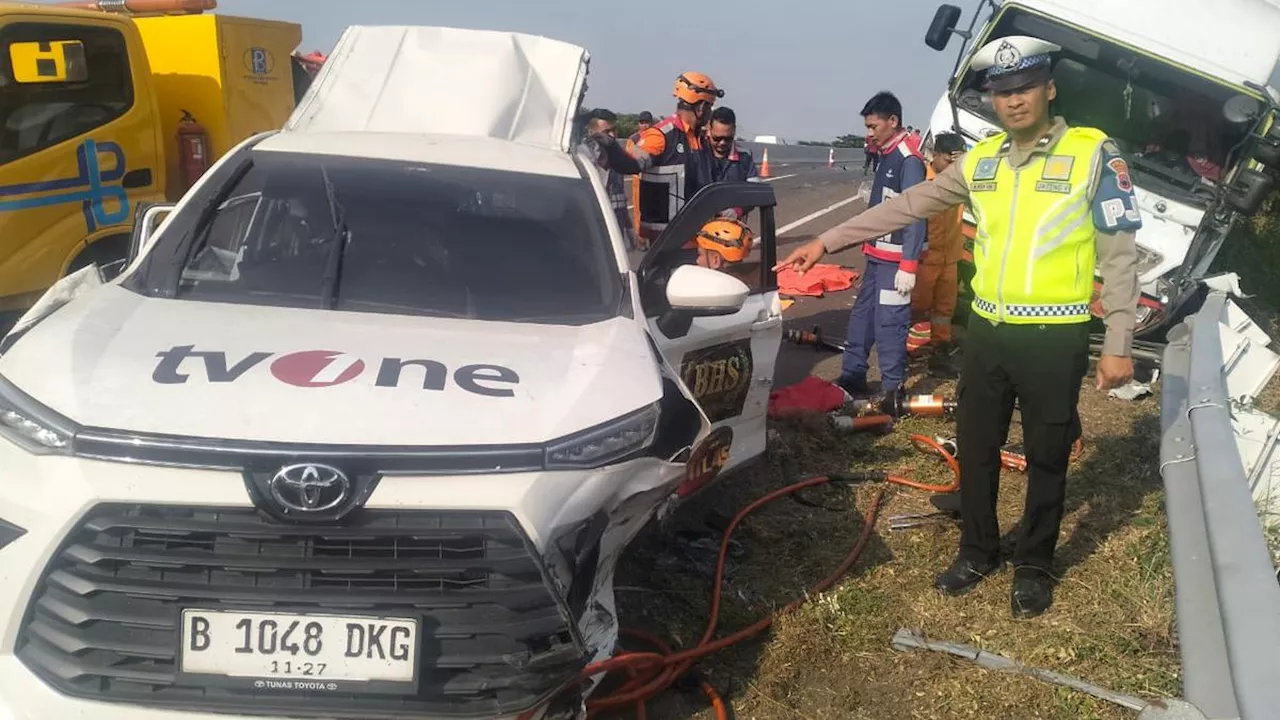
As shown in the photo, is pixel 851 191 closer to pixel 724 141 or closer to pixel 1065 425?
pixel 724 141

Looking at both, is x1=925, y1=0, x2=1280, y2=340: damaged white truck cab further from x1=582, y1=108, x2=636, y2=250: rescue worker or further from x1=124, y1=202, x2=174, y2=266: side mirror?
x1=124, y1=202, x2=174, y2=266: side mirror

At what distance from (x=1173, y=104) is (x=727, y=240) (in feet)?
15.6

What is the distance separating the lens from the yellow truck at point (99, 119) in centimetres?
648

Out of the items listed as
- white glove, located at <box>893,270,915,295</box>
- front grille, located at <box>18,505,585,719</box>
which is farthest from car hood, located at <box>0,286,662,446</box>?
white glove, located at <box>893,270,915,295</box>

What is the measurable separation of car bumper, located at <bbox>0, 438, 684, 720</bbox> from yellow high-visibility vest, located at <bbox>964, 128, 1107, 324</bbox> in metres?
2.12

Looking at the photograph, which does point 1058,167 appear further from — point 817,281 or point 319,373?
point 817,281

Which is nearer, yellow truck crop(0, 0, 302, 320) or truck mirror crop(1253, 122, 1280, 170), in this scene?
yellow truck crop(0, 0, 302, 320)

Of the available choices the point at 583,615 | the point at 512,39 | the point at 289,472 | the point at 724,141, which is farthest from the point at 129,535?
the point at 724,141

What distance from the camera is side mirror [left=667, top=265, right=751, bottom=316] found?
3.67m

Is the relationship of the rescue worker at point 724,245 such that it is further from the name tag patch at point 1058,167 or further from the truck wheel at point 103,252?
the truck wheel at point 103,252

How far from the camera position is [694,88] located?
7.44 m

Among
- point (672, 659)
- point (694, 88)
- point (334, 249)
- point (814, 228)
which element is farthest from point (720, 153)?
point (814, 228)

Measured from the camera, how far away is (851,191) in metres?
24.0

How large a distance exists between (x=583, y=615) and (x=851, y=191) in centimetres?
2217
